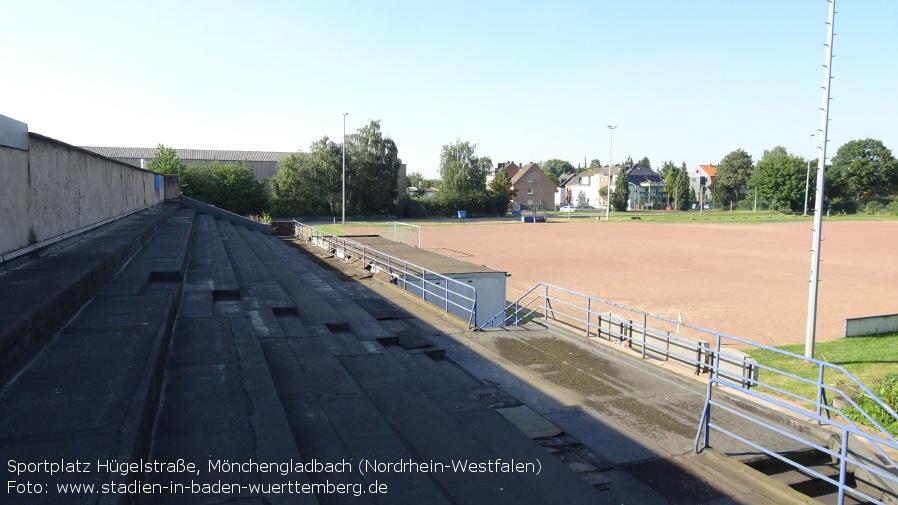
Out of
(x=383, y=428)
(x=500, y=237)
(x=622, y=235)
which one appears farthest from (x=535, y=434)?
(x=622, y=235)

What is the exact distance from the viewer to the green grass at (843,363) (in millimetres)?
12352

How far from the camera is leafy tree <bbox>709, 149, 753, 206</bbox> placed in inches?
4619

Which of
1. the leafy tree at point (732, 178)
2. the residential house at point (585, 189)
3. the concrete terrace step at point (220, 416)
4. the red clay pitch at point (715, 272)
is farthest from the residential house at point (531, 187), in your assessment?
the concrete terrace step at point (220, 416)

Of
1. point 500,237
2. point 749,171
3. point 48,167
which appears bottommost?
point 500,237

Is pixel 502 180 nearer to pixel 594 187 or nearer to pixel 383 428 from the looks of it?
pixel 594 187

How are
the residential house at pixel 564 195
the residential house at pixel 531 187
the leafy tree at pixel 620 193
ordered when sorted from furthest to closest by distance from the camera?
the residential house at pixel 564 195
the residential house at pixel 531 187
the leafy tree at pixel 620 193

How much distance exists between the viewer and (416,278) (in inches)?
658

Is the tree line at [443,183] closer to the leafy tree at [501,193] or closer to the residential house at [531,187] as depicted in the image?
the leafy tree at [501,193]

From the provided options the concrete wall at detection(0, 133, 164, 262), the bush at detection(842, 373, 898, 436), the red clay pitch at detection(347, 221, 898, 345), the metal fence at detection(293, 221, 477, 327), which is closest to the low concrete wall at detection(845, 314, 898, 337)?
the red clay pitch at detection(347, 221, 898, 345)

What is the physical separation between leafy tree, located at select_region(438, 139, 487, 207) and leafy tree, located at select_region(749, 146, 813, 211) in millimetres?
51792

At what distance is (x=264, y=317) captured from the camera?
31.4 ft

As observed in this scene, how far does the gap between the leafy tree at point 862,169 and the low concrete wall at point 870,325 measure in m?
104

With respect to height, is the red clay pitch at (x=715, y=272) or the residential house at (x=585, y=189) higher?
the residential house at (x=585, y=189)

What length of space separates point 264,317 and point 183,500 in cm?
619
